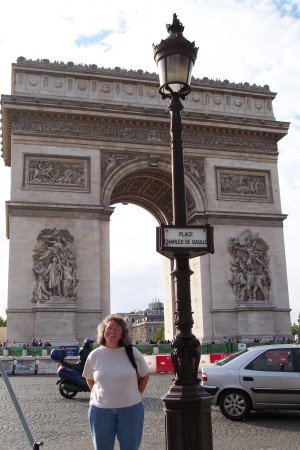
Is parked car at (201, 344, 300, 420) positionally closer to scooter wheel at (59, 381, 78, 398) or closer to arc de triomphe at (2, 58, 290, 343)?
scooter wheel at (59, 381, 78, 398)

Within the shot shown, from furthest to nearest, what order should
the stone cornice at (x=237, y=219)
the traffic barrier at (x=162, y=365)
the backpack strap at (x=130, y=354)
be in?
the stone cornice at (x=237, y=219) → the traffic barrier at (x=162, y=365) → the backpack strap at (x=130, y=354)

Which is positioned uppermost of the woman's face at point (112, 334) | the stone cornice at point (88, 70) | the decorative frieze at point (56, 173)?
the stone cornice at point (88, 70)

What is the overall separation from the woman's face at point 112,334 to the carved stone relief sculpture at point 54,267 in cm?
2030

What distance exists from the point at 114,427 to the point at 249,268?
24114 millimetres

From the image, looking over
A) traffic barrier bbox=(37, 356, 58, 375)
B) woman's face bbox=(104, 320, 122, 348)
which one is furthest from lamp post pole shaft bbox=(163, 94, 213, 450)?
Answer: traffic barrier bbox=(37, 356, 58, 375)

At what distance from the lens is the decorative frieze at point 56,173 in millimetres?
25938

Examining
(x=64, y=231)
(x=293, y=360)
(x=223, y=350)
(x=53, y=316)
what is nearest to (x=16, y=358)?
(x=53, y=316)

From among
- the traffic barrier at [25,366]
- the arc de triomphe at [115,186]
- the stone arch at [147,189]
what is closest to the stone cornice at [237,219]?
the arc de triomphe at [115,186]

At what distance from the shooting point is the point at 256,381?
909cm

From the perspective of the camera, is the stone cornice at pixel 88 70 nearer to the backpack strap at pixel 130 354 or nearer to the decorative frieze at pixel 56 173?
the decorative frieze at pixel 56 173

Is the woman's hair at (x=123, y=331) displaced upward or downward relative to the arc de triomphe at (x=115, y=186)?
downward

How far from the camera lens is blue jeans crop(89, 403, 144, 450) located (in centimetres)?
430

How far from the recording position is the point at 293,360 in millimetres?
9258

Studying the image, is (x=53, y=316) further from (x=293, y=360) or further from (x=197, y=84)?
(x=293, y=360)
